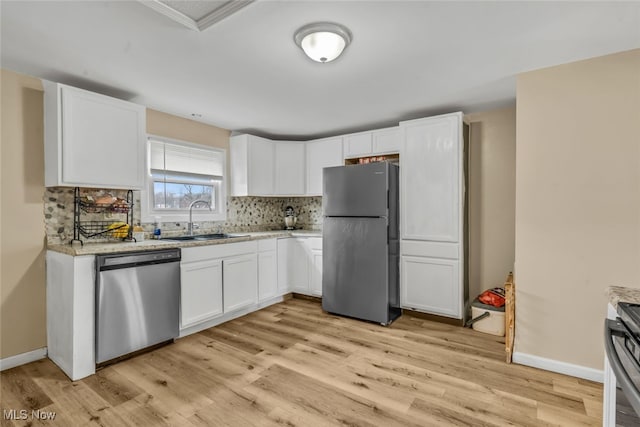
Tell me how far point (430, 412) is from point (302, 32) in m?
2.40

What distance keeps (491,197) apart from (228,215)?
10.4 feet

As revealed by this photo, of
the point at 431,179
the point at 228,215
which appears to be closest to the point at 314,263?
the point at 228,215

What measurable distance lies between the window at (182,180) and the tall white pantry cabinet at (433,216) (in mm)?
2296

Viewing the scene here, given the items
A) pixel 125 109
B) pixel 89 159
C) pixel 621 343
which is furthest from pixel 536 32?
pixel 89 159

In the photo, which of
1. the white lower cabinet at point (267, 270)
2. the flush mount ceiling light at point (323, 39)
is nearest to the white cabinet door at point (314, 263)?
the white lower cabinet at point (267, 270)

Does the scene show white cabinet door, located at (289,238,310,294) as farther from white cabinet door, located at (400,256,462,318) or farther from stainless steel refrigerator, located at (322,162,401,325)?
white cabinet door, located at (400,256,462,318)

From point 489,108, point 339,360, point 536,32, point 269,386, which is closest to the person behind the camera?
point 536,32

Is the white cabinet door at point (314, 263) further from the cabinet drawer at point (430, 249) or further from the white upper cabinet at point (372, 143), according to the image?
the white upper cabinet at point (372, 143)

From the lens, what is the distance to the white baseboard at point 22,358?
2354mm

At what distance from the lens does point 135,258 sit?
252 centimetres

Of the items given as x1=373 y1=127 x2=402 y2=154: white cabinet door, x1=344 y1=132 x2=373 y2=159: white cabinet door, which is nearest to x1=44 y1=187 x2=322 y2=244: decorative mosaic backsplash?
x1=344 y1=132 x2=373 y2=159: white cabinet door

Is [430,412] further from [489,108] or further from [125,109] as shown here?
[125,109]

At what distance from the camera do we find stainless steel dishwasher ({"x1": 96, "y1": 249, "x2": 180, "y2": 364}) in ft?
7.69

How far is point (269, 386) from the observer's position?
215 centimetres
